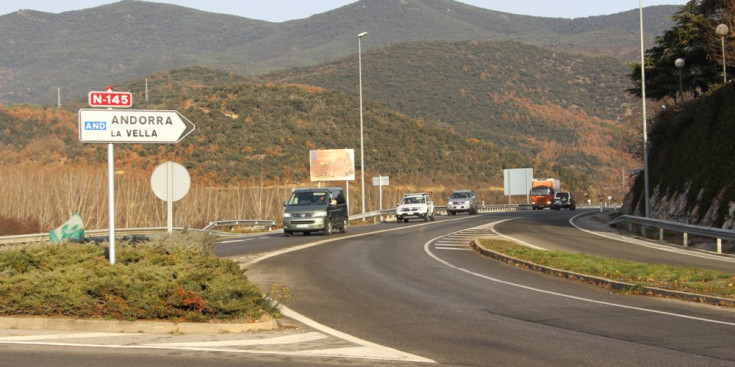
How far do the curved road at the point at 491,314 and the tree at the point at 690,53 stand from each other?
A: 100ft

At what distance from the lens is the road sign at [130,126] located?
14297 mm

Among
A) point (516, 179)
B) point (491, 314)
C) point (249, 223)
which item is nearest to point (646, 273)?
point (491, 314)

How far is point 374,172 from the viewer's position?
91312 millimetres

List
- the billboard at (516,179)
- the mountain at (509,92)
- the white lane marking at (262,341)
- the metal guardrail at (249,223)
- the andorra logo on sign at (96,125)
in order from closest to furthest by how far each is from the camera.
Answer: the white lane marking at (262,341)
the andorra logo on sign at (96,125)
the metal guardrail at (249,223)
the billboard at (516,179)
the mountain at (509,92)

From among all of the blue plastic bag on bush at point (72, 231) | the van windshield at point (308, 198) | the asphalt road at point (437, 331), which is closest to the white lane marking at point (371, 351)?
the asphalt road at point (437, 331)

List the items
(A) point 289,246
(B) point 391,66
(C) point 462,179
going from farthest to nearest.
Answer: (B) point 391,66 < (C) point 462,179 < (A) point 289,246

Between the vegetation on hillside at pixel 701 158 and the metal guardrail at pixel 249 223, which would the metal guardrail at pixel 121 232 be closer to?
the metal guardrail at pixel 249 223

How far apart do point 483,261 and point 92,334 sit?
13754 millimetres

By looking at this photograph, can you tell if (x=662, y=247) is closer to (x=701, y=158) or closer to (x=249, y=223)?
(x=701, y=158)

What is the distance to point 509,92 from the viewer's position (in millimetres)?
144250

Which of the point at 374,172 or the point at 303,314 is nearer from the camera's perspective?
the point at 303,314

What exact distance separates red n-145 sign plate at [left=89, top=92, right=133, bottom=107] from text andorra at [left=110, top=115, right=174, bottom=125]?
225 millimetres

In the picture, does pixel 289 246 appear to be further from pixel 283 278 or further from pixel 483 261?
pixel 283 278

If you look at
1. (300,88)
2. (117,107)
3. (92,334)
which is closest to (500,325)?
(92,334)
